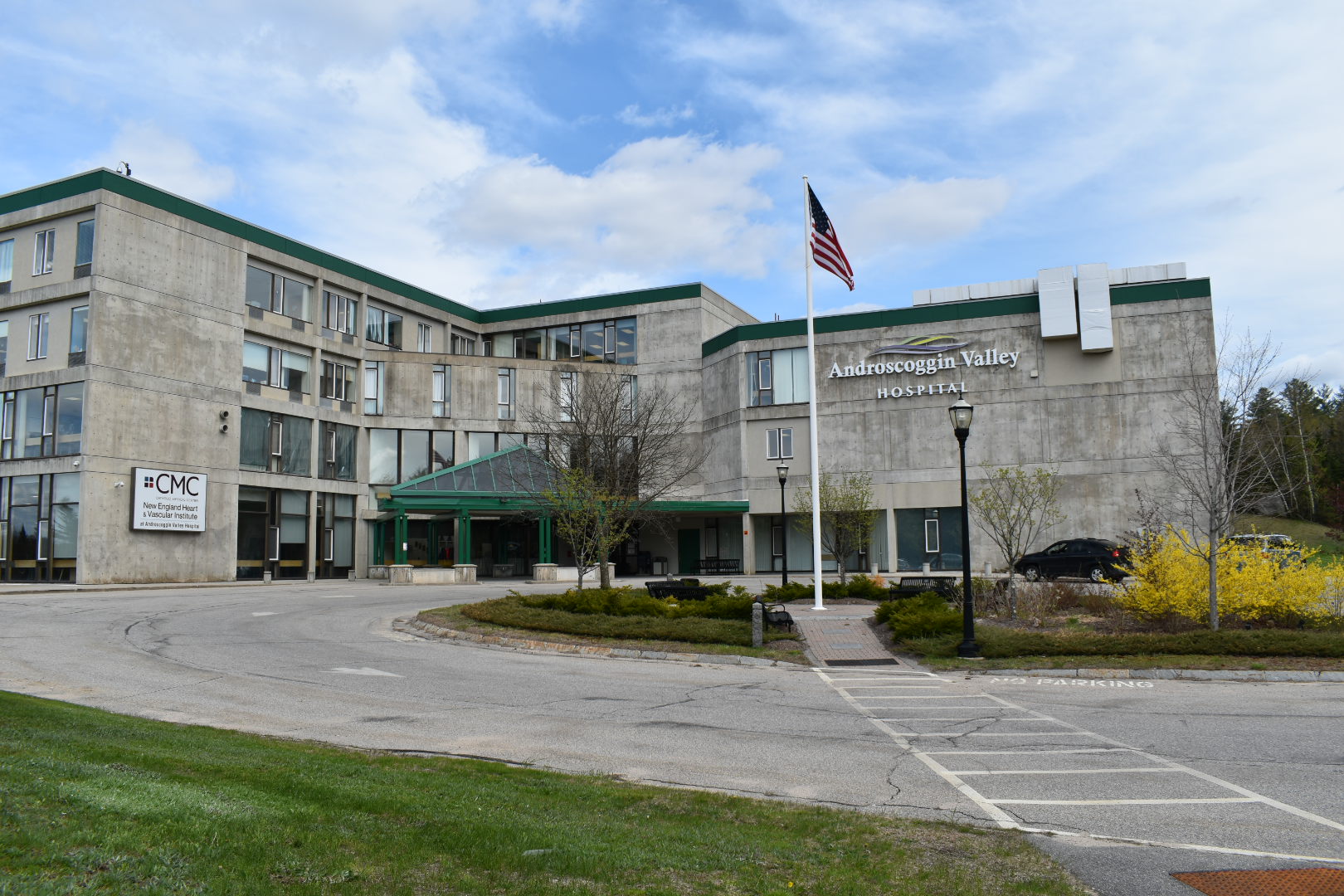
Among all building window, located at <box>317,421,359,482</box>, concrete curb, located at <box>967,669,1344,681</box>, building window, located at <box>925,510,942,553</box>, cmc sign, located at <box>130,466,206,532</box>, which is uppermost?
building window, located at <box>317,421,359,482</box>

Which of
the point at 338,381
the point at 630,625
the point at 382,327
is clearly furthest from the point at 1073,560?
the point at 382,327

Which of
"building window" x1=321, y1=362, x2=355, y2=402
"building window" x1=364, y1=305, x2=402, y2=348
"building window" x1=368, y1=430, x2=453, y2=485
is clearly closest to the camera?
"building window" x1=321, y1=362, x2=355, y2=402

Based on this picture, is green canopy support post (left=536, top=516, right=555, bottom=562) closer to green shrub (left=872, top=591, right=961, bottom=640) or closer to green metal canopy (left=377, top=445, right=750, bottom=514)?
green metal canopy (left=377, top=445, right=750, bottom=514)

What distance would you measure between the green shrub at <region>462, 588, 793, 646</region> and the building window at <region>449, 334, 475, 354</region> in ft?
131

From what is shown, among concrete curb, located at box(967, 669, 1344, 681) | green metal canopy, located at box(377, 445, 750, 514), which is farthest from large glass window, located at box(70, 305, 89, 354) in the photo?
concrete curb, located at box(967, 669, 1344, 681)

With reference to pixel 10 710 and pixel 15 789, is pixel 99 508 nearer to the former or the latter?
pixel 10 710

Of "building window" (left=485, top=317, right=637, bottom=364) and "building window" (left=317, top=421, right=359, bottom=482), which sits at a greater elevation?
"building window" (left=485, top=317, right=637, bottom=364)

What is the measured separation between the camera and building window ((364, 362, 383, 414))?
50250 millimetres

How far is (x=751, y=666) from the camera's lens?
1680 centimetres

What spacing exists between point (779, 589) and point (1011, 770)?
749 inches

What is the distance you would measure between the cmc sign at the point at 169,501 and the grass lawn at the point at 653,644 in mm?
22824

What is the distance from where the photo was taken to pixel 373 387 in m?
50.4

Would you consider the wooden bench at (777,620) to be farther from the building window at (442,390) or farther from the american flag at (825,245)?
the building window at (442,390)

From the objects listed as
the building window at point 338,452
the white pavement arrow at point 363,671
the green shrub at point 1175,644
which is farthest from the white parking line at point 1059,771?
the building window at point 338,452
